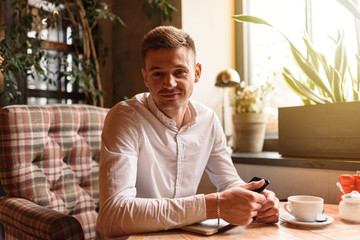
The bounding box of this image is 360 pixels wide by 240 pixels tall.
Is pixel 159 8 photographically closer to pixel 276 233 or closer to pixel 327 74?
pixel 327 74

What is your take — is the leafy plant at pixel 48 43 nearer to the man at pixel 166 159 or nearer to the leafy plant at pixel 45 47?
the leafy plant at pixel 45 47

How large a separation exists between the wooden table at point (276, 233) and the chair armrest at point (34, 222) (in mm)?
336

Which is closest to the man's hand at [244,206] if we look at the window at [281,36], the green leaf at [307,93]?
the green leaf at [307,93]

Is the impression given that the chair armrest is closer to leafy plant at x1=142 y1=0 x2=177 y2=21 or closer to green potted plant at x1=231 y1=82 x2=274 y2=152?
green potted plant at x1=231 y1=82 x2=274 y2=152

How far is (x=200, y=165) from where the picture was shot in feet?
4.54

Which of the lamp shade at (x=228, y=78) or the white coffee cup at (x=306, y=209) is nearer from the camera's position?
the white coffee cup at (x=306, y=209)

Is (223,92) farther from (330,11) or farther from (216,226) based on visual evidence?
(216,226)

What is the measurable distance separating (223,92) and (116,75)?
1093mm

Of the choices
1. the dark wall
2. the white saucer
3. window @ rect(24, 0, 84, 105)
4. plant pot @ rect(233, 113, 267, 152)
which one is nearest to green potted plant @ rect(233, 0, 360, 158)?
plant pot @ rect(233, 113, 267, 152)

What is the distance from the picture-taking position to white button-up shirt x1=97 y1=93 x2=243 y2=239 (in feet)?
3.11

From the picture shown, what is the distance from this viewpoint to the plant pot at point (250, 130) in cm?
196

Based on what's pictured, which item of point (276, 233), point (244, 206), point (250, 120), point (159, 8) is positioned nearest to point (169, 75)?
point (244, 206)

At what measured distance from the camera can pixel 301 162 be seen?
5.00 ft

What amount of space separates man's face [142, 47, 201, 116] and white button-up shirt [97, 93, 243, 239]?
0.09m
